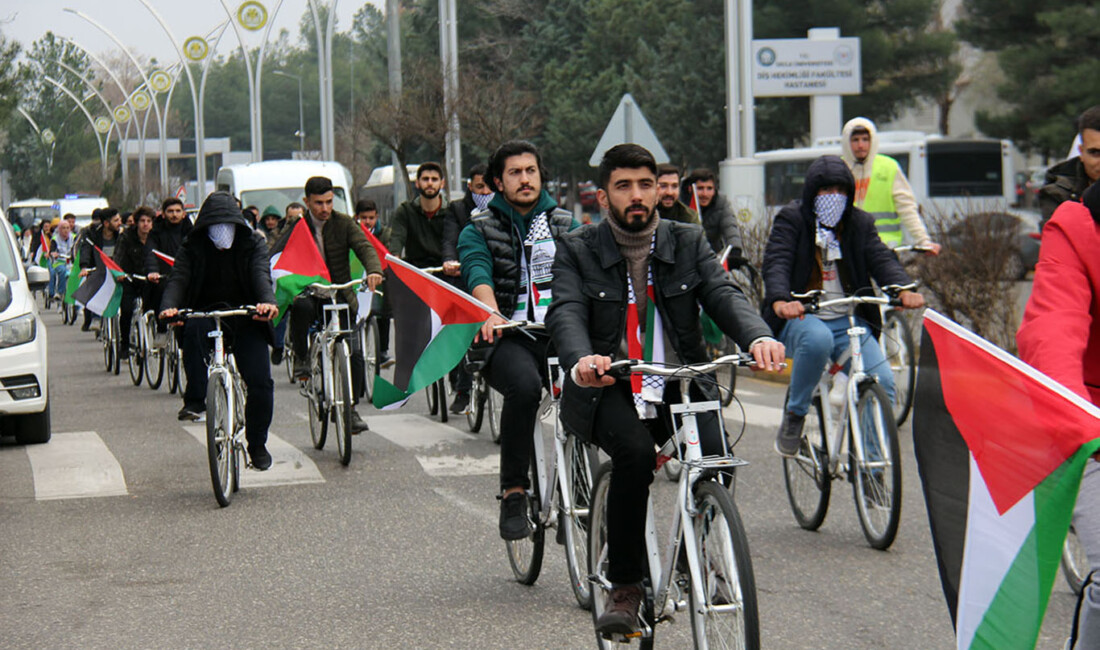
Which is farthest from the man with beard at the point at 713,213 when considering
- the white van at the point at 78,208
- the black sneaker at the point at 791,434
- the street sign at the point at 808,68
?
the white van at the point at 78,208

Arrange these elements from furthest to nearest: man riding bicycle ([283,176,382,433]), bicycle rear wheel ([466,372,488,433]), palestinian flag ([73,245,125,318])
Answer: palestinian flag ([73,245,125,318])
bicycle rear wheel ([466,372,488,433])
man riding bicycle ([283,176,382,433])

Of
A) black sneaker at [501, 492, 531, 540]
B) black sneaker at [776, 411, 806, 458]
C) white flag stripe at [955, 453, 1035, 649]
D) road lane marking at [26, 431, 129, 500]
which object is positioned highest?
white flag stripe at [955, 453, 1035, 649]

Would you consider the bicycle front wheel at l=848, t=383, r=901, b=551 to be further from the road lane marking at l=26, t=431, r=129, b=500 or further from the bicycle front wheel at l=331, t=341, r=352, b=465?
the road lane marking at l=26, t=431, r=129, b=500

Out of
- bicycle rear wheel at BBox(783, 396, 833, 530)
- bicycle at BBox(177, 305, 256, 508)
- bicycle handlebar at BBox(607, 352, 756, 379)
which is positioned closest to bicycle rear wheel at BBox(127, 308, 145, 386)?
bicycle at BBox(177, 305, 256, 508)

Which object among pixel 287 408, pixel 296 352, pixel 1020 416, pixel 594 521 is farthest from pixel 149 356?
pixel 1020 416

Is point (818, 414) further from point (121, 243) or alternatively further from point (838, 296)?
point (121, 243)

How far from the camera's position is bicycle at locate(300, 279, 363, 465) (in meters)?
10.0

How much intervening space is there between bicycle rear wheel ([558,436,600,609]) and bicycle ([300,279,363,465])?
4.31 meters

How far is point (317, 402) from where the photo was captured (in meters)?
10.8

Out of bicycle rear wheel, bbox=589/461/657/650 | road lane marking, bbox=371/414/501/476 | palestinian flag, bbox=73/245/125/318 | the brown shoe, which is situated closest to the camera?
the brown shoe

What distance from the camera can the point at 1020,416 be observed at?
3301 mm

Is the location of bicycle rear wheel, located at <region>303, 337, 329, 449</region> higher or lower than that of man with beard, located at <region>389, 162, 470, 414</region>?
lower

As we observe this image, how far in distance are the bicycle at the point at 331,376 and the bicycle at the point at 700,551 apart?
5.30 meters

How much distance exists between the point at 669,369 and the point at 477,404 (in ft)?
23.2
